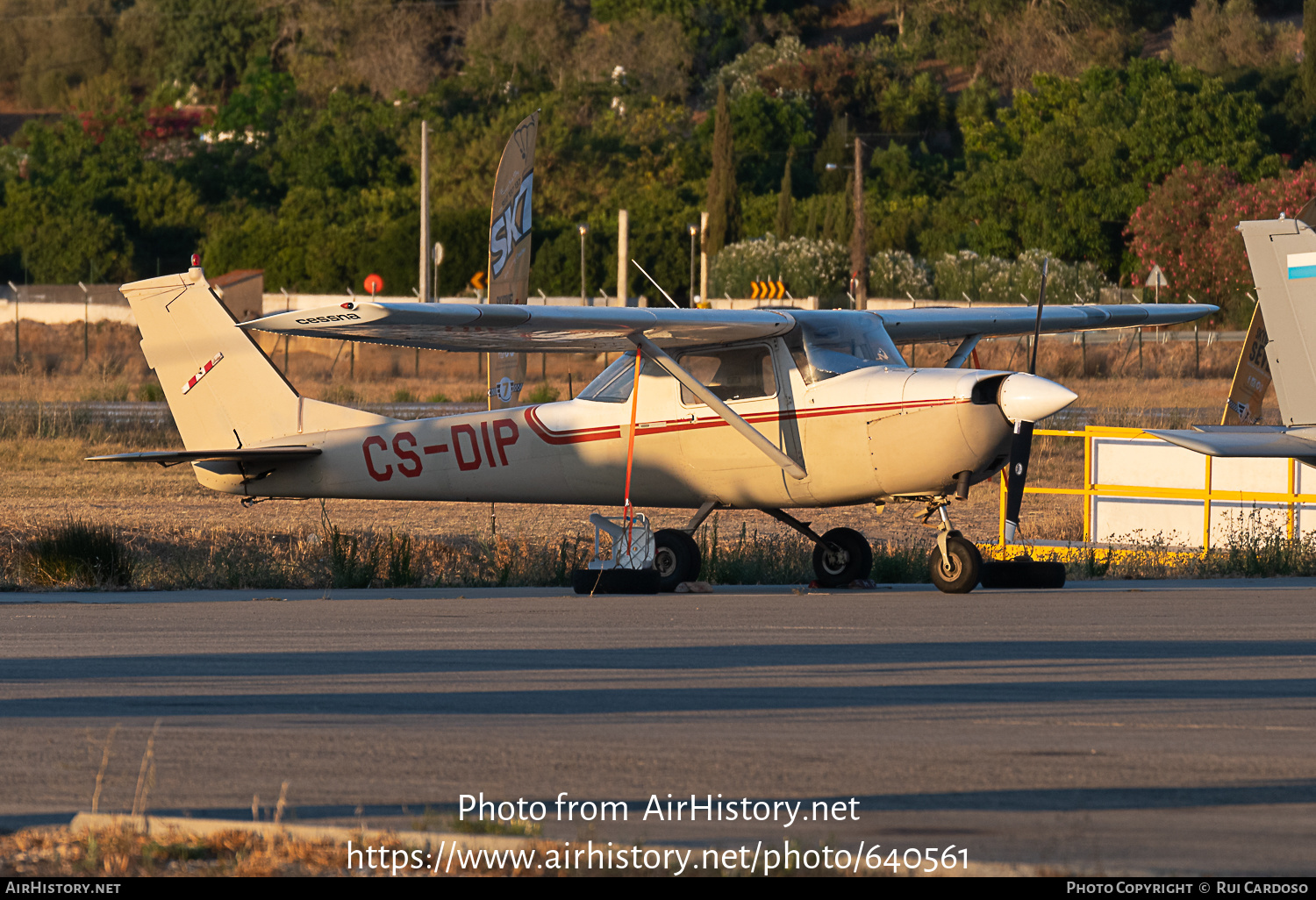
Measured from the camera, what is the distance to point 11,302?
229ft

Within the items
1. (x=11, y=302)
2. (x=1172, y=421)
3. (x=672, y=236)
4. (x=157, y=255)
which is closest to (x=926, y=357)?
(x=1172, y=421)

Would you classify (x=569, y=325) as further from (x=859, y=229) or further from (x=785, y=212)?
(x=785, y=212)

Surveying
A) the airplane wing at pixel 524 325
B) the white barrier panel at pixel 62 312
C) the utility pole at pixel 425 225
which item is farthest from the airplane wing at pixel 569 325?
the white barrier panel at pixel 62 312

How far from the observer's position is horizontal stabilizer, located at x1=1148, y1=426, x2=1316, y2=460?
473 inches

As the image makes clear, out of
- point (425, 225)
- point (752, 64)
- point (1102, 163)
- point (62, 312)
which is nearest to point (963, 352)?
point (425, 225)

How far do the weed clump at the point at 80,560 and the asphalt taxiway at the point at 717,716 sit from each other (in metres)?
1.16

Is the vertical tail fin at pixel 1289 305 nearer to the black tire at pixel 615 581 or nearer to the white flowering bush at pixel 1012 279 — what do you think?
the black tire at pixel 615 581

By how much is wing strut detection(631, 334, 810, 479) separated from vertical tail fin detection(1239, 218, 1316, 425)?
3.93m

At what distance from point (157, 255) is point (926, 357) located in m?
47.8

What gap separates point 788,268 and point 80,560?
182ft

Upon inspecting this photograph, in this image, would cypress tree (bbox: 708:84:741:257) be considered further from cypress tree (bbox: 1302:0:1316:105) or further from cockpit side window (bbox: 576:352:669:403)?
cockpit side window (bbox: 576:352:669:403)

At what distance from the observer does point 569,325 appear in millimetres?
13562

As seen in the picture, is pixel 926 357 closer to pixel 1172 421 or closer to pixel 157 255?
pixel 1172 421
